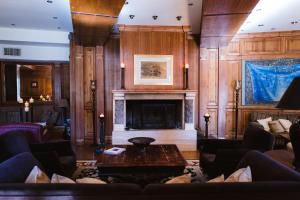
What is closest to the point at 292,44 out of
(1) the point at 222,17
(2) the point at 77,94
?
(1) the point at 222,17

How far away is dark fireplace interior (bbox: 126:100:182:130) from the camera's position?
590 cm

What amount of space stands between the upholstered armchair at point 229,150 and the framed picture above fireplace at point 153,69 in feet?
7.94

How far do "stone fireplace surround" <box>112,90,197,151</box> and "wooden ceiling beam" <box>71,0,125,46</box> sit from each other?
1416 millimetres

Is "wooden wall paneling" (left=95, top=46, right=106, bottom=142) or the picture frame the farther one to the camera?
the picture frame

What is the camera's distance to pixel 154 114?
5.96m

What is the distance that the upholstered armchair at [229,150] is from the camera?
2.95 metres

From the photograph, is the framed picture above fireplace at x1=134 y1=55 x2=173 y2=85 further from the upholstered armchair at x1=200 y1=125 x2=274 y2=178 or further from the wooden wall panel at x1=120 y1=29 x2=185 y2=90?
the upholstered armchair at x1=200 y1=125 x2=274 y2=178

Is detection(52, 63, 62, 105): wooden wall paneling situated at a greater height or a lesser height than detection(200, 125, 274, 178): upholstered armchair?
greater

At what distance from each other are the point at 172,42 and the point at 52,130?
4721mm

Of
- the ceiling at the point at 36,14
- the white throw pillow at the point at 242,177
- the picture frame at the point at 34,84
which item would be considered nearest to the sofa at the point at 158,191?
the white throw pillow at the point at 242,177

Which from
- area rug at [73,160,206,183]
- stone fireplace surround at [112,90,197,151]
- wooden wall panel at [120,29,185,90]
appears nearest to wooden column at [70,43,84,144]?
stone fireplace surround at [112,90,197,151]

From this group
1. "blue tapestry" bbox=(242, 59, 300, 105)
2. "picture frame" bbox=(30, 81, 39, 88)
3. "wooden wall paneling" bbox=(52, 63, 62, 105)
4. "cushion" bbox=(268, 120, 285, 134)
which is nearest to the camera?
"cushion" bbox=(268, 120, 285, 134)

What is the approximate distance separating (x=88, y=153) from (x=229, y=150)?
126 inches

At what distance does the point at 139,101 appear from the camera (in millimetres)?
5914
